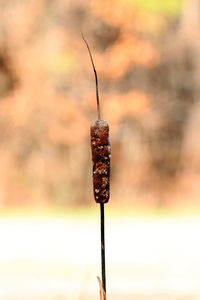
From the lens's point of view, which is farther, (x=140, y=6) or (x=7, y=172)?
(x=7, y=172)

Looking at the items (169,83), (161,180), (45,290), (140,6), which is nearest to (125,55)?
(140,6)

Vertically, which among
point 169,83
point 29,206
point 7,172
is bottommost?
point 29,206

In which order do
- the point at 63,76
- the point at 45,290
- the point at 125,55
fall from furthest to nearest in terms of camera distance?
1. the point at 63,76
2. the point at 125,55
3. the point at 45,290

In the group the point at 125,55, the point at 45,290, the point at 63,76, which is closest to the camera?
the point at 45,290

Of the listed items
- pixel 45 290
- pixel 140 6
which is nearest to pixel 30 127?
pixel 140 6

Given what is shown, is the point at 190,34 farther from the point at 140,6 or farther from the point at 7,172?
the point at 7,172

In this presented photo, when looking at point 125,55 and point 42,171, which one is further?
point 42,171

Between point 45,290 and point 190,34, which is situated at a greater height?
point 190,34

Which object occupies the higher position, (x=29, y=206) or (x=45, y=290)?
(x=29, y=206)

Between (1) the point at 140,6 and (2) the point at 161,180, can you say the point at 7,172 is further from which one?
(1) the point at 140,6
